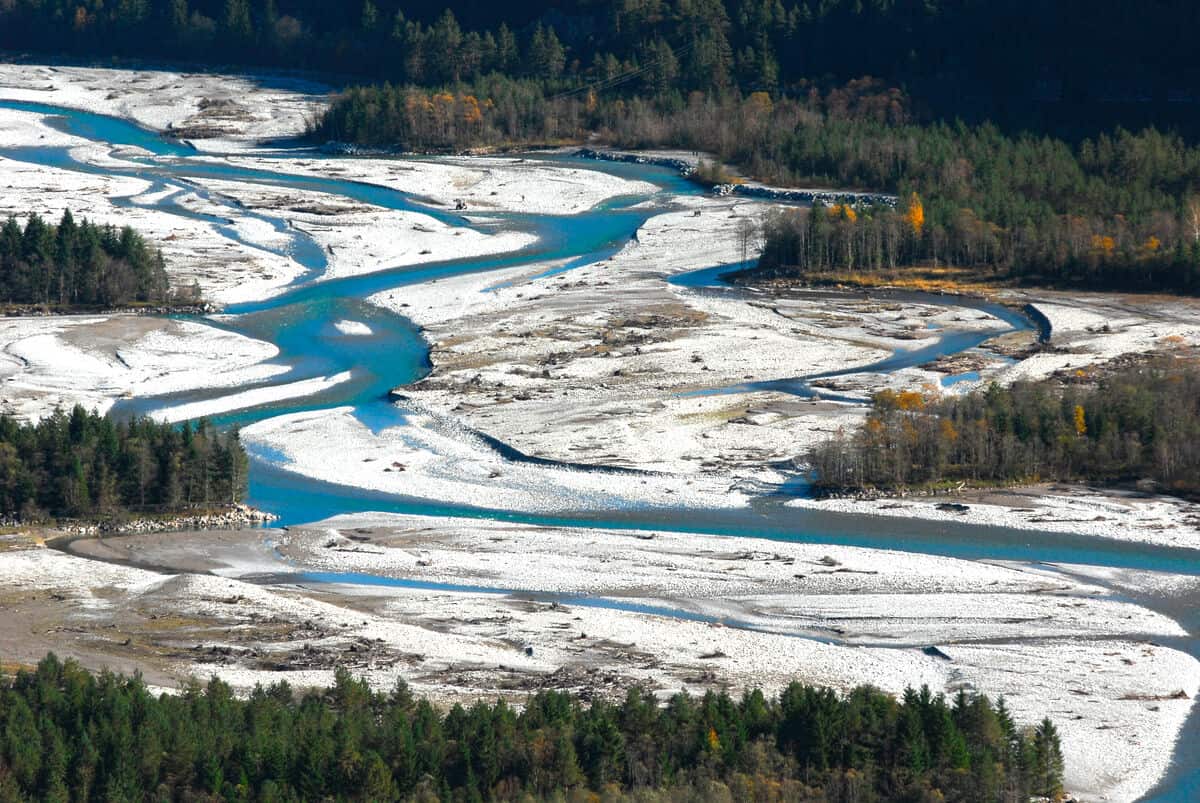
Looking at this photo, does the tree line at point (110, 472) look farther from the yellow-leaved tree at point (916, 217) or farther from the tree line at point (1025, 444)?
the yellow-leaved tree at point (916, 217)

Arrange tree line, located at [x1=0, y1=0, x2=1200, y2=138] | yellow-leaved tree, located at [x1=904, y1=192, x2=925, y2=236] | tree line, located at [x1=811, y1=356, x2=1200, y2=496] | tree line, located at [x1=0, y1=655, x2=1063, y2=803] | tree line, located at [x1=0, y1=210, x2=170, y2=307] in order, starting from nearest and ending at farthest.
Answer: tree line, located at [x1=0, y1=655, x2=1063, y2=803] → tree line, located at [x1=811, y1=356, x2=1200, y2=496] → tree line, located at [x1=0, y1=210, x2=170, y2=307] → yellow-leaved tree, located at [x1=904, y1=192, x2=925, y2=236] → tree line, located at [x1=0, y1=0, x2=1200, y2=138]

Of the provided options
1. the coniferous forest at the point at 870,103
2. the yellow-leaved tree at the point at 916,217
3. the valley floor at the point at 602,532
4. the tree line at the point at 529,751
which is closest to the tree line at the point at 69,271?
the valley floor at the point at 602,532

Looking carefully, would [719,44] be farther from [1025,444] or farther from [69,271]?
[1025,444]

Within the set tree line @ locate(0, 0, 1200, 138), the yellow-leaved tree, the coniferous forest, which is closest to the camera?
the coniferous forest

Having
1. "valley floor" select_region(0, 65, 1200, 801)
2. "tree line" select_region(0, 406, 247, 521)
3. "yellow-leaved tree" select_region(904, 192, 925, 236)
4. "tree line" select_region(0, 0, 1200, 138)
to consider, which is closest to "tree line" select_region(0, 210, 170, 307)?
"valley floor" select_region(0, 65, 1200, 801)

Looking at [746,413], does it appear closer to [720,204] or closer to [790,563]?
[790,563]

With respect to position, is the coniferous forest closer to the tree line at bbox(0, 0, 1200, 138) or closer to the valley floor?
the tree line at bbox(0, 0, 1200, 138)
